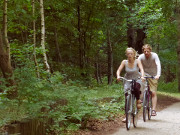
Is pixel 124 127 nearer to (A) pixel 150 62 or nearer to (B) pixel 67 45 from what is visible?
(A) pixel 150 62

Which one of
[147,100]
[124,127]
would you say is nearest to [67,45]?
[147,100]

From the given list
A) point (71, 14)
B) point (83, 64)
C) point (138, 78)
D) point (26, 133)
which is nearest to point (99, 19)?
point (71, 14)

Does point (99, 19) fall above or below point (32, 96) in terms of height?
above

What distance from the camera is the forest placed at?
6625 mm

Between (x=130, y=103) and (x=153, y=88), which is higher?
(x=153, y=88)

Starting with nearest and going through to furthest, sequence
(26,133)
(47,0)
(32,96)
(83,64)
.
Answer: (26,133) < (32,96) < (47,0) < (83,64)

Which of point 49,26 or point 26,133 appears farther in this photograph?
point 49,26

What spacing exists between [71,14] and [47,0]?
9.99 ft

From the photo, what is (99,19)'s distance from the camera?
1797 cm

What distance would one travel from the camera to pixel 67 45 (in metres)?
21.0

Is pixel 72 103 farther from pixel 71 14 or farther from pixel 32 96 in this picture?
pixel 71 14

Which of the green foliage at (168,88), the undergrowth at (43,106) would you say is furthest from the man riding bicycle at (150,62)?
the green foliage at (168,88)

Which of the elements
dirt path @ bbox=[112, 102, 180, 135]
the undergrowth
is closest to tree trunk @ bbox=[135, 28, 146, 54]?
dirt path @ bbox=[112, 102, 180, 135]

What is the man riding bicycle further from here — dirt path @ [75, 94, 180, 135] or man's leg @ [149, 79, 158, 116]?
dirt path @ [75, 94, 180, 135]
